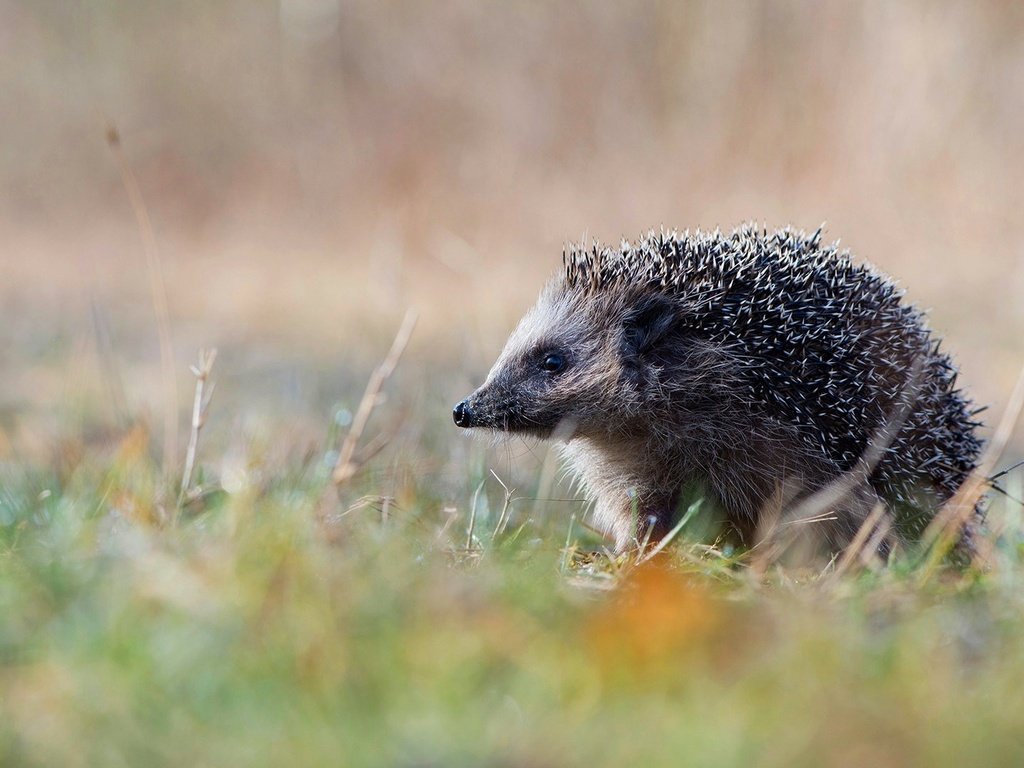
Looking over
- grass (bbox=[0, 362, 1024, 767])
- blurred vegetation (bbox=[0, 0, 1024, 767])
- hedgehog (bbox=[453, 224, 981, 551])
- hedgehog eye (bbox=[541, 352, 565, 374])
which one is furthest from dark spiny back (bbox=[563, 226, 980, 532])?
grass (bbox=[0, 362, 1024, 767])

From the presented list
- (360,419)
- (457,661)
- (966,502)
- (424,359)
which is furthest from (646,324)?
(424,359)

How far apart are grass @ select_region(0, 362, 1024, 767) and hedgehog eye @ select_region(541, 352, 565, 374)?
1.79 metres

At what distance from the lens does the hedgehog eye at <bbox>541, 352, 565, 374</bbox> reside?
4816 mm

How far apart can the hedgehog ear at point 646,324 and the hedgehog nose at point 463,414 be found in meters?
Result: 0.64

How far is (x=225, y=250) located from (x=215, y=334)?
5.41 metres

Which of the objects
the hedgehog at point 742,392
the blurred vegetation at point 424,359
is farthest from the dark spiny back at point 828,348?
the blurred vegetation at point 424,359

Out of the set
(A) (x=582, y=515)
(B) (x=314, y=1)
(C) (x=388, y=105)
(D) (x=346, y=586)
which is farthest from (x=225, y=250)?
(D) (x=346, y=586)

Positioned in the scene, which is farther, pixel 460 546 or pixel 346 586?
pixel 460 546

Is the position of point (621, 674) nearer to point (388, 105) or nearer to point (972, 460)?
point (972, 460)

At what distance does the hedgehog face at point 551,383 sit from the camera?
4.67 m

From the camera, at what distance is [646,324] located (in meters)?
4.71

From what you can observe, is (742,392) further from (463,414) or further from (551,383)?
(463,414)

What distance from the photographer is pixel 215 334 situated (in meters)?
10.7

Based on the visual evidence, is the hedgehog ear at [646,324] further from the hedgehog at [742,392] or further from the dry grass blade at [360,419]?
the dry grass blade at [360,419]
